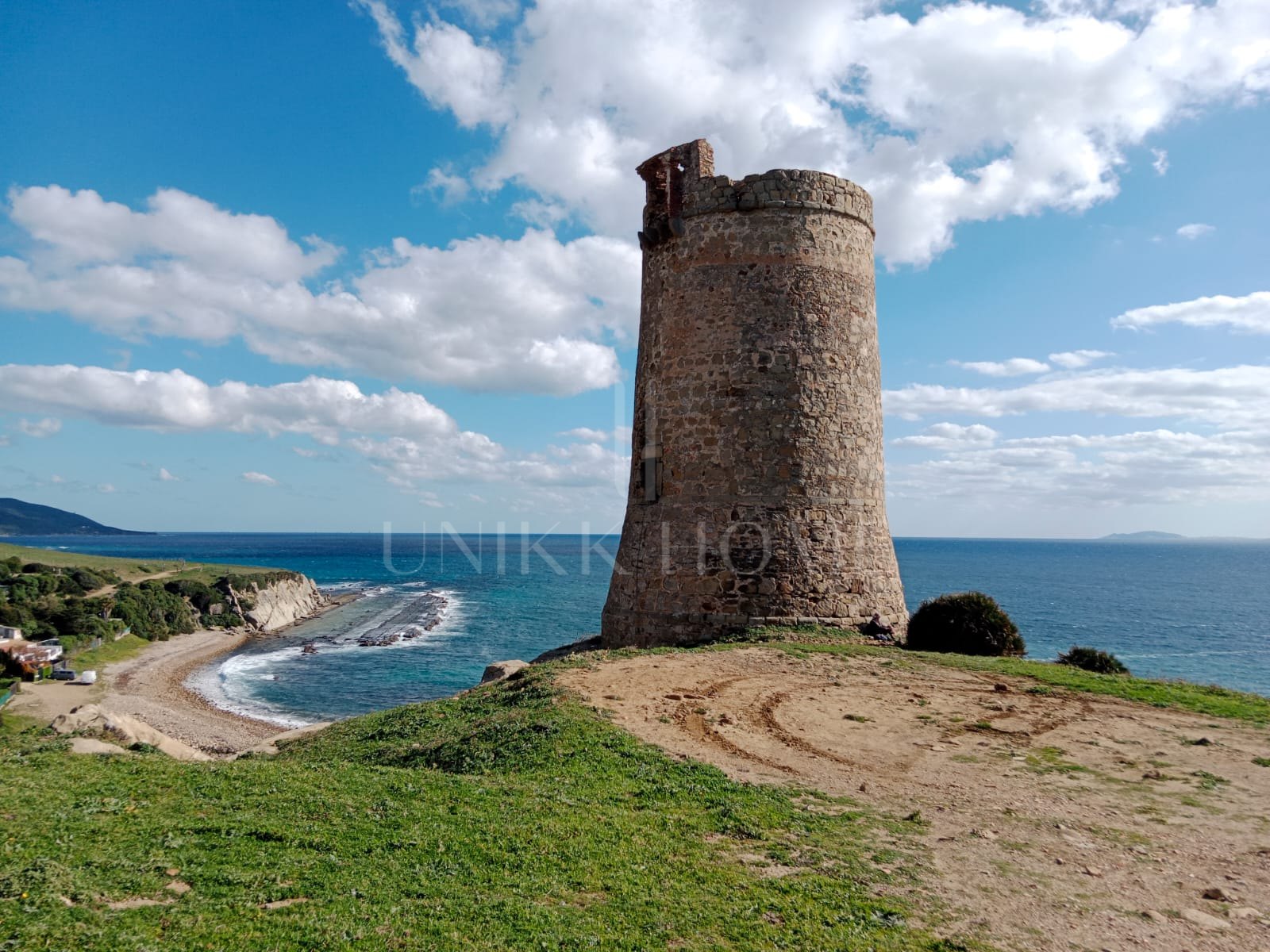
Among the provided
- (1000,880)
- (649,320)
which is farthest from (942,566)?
(1000,880)

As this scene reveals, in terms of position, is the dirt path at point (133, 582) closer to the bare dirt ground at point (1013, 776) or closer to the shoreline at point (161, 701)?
the shoreline at point (161, 701)

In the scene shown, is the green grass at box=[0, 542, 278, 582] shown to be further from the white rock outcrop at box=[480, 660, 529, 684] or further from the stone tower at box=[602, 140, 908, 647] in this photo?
the stone tower at box=[602, 140, 908, 647]

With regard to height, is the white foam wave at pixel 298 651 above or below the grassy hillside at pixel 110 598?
below

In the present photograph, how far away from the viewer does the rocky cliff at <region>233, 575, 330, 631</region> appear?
201 ft

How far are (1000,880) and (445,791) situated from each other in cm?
444

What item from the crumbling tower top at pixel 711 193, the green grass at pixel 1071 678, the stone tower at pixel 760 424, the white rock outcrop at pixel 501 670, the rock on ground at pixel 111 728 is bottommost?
the white rock outcrop at pixel 501 670

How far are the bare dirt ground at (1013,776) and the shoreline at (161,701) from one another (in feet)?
59.8

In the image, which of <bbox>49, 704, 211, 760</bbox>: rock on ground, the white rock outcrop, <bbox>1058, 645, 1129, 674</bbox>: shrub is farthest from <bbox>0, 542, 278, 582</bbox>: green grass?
<bbox>1058, 645, 1129, 674</bbox>: shrub

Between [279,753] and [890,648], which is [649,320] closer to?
[890,648]

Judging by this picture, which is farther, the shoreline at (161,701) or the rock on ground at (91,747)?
the shoreline at (161,701)

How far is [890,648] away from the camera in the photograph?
14.7 metres

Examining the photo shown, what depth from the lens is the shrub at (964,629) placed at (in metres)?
15.1

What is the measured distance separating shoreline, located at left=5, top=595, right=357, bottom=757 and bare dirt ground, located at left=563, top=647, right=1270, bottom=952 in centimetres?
1823

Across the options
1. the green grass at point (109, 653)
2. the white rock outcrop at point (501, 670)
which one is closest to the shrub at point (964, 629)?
the white rock outcrop at point (501, 670)
